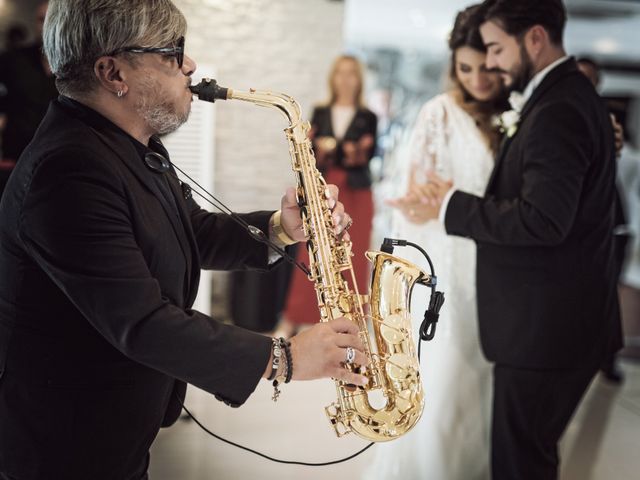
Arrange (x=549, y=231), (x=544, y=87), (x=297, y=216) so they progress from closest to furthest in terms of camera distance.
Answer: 1. (x=297, y=216)
2. (x=549, y=231)
3. (x=544, y=87)

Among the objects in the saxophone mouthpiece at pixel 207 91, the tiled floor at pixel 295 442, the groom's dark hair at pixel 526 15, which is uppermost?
the groom's dark hair at pixel 526 15

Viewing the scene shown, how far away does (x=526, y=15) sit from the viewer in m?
2.58

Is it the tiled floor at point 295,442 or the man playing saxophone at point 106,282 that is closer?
the man playing saxophone at point 106,282

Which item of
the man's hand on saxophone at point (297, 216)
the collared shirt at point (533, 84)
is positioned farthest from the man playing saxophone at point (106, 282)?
the collared shirt at point (533, 84)

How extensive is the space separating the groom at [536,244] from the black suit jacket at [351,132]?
2748mm

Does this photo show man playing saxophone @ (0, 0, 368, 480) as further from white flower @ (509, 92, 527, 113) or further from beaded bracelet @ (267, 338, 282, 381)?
white flower @ (509, 92, 527, 113)

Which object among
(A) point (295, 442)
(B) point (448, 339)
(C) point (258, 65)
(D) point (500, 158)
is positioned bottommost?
(A) point (295, 442)

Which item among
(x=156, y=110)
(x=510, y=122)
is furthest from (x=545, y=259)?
(x=156, y=110)

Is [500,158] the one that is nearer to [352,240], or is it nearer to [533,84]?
[533,84]

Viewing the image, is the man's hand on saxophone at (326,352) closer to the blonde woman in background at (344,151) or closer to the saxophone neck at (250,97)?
the saxophone neck at (250,97)

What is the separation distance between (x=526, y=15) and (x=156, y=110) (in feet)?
5.13

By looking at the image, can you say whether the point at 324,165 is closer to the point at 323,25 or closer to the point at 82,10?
the point at 323,25

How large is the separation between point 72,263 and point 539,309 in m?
1.77

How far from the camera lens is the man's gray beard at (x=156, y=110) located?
1648mm
